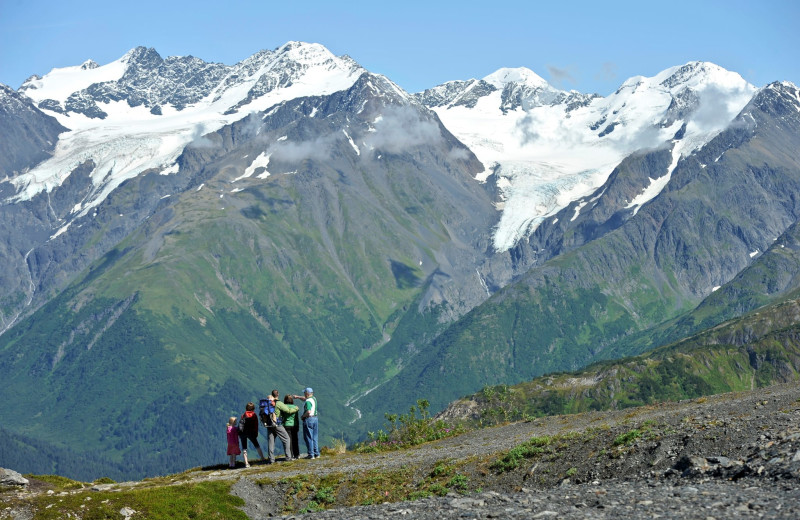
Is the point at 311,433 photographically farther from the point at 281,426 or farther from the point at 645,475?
the point at 645,475

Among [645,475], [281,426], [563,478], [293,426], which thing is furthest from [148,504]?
[645,475]

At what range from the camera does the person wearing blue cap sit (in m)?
62.9

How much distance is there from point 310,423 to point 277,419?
229 cm

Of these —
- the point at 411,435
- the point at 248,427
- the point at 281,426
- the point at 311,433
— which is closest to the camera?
the point at 248,427

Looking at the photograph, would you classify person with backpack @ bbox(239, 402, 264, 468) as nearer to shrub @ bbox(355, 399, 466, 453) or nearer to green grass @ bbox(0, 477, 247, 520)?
shrub @ bbox(355, 399, 466, 453)

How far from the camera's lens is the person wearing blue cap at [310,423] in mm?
62875

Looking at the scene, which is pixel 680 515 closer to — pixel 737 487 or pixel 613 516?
pixel 613 516

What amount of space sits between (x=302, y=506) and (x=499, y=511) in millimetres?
16014

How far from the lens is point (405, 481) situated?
49.6 metres

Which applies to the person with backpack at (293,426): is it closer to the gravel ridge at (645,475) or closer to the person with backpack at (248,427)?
the person with backpack at (248,427)

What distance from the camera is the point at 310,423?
63906 mm

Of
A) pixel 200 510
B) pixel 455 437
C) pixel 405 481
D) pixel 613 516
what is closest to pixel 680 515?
pixel 613 516

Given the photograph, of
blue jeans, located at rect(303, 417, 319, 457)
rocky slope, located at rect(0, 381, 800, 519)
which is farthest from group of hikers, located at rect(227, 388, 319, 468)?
rocky slope, located at rect(0, 381, 800, 519)

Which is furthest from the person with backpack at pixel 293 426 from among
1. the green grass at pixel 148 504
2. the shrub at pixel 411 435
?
the green grass at pixel 148 504
